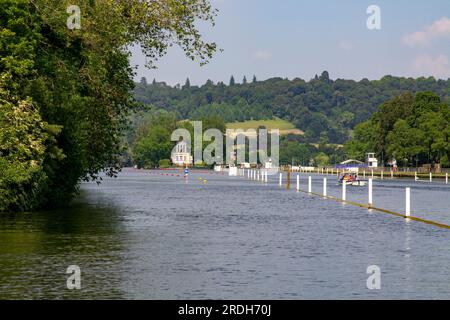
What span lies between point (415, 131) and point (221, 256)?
141521 mm

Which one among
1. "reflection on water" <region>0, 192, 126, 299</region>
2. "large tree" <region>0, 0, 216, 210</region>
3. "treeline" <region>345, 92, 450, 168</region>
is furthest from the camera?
"treeline" <region>345, 92, 450, 168</region>

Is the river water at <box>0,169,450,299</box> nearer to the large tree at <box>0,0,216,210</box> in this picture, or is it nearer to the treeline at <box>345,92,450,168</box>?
the large tree at <box>0,0,216,210</box>

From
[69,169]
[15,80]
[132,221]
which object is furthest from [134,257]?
[69,169]

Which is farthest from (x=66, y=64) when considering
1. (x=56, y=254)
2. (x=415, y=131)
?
(x=415, y=131)

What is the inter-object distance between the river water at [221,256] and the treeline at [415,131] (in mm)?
116754

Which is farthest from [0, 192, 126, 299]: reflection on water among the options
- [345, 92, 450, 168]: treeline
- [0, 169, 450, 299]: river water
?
[345, 92, 450, 168]: treeline

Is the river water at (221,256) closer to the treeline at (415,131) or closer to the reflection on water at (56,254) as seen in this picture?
the reflection on water at (56,254)

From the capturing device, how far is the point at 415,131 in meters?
158

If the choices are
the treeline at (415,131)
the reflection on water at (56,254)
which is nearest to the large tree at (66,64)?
the reflection on water at (56,254)

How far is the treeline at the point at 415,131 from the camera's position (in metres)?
151

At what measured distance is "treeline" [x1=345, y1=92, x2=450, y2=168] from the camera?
151m

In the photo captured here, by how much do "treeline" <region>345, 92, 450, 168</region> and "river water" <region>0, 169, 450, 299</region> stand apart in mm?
116754

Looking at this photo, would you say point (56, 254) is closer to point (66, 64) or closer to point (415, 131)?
point (66, 64)
